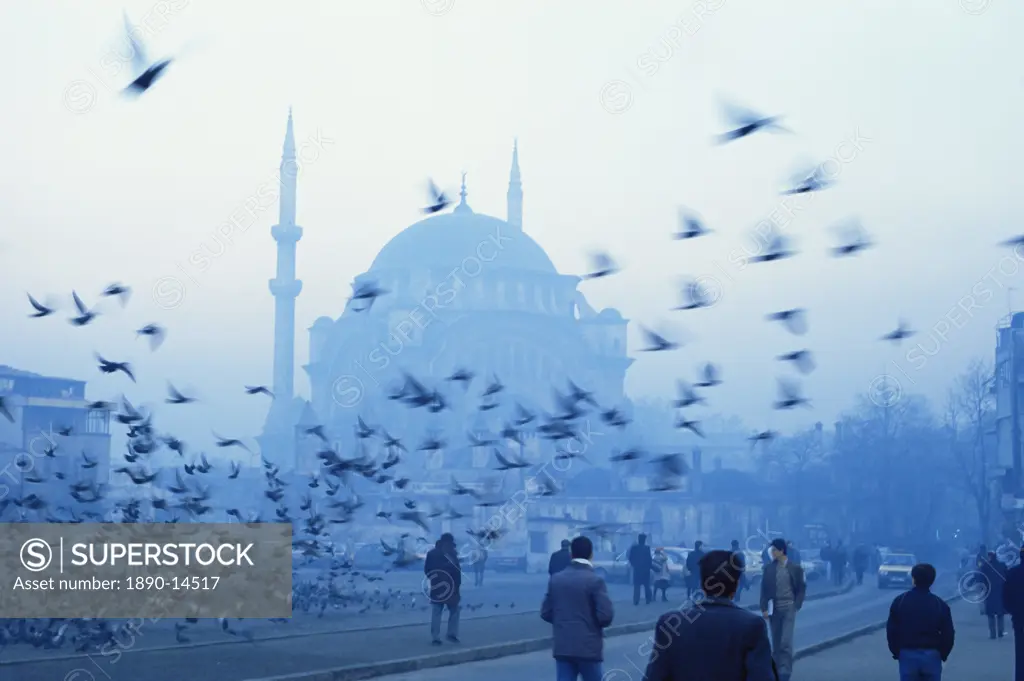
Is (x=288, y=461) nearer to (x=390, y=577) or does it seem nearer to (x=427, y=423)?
(x=427, y=423)

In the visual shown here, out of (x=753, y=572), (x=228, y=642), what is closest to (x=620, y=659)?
(x=228, y=642)

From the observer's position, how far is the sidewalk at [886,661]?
14594mm

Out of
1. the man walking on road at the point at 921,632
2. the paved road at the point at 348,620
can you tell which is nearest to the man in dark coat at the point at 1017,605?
the man walking on road at the point at 921,632

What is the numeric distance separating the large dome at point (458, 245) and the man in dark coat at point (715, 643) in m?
88.5

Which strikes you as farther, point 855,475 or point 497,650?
point 855,475

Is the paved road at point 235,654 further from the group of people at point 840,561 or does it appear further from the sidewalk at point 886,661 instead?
the group of people at point 840,561

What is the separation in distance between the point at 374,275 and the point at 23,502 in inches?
3074

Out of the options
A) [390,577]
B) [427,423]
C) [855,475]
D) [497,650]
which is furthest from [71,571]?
[427,423]

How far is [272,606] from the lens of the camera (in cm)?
1867

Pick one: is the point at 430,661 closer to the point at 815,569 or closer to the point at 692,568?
the point at 692,568

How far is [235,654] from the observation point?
14.6 m

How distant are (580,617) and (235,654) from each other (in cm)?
683

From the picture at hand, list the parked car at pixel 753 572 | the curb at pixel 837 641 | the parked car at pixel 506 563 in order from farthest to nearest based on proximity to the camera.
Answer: the parked car at pixel 506 563 → the parked car at pixel 753 572 → the curb at pixel 837 641

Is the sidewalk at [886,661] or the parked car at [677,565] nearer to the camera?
the sidewalk at [886,661]
